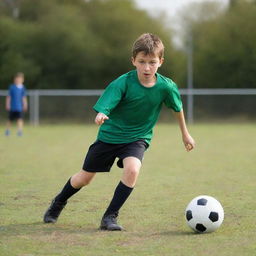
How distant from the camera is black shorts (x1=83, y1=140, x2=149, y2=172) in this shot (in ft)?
17.4

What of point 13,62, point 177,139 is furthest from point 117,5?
point 177,139

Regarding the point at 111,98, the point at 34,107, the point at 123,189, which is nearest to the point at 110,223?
the point at 123,189

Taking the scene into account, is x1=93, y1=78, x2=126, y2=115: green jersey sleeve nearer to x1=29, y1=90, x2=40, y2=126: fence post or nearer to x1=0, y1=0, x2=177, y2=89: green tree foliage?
x1=29, y1=90, x2=40, y2=126: fence post

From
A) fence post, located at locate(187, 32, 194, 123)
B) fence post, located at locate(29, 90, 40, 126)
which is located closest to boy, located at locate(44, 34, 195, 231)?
fence post, located at locate(187, 32, 194, 123)

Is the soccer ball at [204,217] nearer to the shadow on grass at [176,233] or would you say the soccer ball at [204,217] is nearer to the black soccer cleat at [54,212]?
the shadow on grass at [176,233]

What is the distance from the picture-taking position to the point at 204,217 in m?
5.05

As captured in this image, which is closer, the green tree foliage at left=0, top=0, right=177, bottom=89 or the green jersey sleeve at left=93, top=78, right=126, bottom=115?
the green jersey sleeve at left=93, top=78, right=126, bottom=115

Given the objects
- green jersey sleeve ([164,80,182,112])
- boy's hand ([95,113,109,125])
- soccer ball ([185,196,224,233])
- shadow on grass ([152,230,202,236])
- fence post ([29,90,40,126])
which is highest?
green jersey sleeve ([164,80,182,112])

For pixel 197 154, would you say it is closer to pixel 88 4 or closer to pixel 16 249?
pixel 16 249

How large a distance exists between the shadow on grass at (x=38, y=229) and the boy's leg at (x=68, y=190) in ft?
0.45

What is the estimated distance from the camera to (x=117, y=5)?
30.6 metres

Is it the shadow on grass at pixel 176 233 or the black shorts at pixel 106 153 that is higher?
the black shorts at pixel 106 153

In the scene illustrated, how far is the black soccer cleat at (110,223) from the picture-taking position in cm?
513

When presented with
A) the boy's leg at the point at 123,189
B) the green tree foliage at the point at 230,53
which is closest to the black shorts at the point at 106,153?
the boy's leg at the point at 123,189
